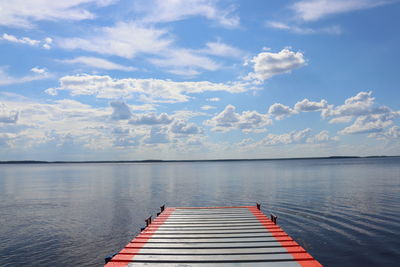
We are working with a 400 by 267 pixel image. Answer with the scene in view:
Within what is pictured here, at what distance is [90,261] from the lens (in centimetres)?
1741

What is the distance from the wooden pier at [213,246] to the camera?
10.2m

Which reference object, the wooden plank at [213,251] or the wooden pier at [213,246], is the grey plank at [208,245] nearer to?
the wooden pier at [213,246]

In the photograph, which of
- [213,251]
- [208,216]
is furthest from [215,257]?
[208,216]

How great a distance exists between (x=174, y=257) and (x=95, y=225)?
18.4 metres

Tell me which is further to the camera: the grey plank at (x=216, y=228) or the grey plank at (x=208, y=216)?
the grey plank at (x=208, y=216)

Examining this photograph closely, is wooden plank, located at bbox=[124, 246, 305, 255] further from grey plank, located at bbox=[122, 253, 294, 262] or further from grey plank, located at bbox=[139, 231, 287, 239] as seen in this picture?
grey plank, located at bbox=[139, 231, 287, 239]

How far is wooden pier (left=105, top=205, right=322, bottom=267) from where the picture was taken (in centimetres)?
1021

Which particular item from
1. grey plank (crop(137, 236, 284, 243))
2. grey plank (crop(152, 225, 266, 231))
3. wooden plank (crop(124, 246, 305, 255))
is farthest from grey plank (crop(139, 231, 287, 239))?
wooden plank (crop(124, 246, 305, 255))

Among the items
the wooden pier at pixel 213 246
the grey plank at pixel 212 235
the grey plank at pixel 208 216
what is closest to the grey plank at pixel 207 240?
the wooden pier at pixel 213 246

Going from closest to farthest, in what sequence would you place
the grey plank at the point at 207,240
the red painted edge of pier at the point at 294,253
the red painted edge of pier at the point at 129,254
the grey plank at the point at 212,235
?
the red painted edge of pier at the point at 294,253, the red painted edge of pier at the point at 129,254, the grey plank at the point at 207,240, the grey plank at the point at 212,235

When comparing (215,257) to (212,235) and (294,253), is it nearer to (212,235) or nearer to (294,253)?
(294,253)

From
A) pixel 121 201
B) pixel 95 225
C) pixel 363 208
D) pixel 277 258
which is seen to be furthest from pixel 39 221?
pixel 363 208

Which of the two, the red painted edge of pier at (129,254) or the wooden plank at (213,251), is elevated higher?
the wooden plank at (213,251)

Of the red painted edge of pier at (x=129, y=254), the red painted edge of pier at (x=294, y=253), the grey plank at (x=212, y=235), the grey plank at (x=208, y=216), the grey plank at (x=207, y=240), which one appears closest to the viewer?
the red painted edge of pier at (x=294, y=253)
